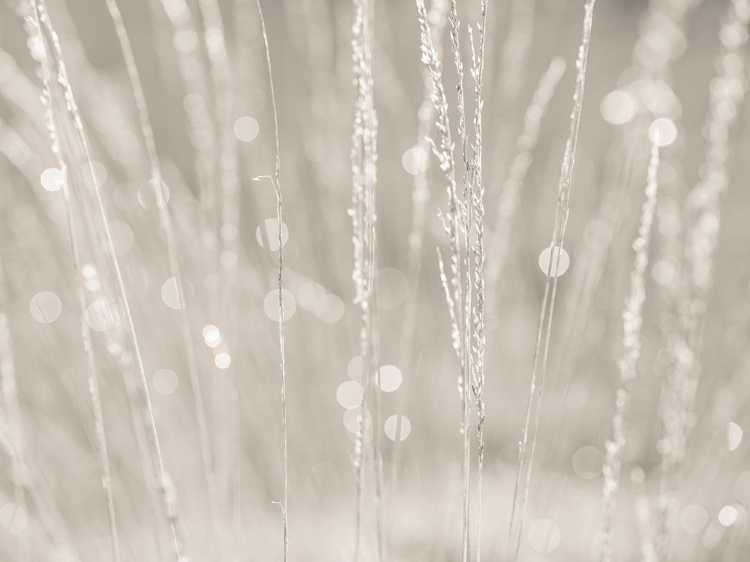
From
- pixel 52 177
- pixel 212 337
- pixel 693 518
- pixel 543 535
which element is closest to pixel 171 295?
pixel 52 177

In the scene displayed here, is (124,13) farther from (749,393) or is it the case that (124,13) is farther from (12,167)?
(749,393)

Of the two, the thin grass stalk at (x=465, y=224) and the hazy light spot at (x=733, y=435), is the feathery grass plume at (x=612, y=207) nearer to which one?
the hazy light spot at (x=733, y=435)

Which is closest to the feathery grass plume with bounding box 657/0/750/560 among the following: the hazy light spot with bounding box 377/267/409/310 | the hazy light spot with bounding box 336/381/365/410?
the hazy light spot with bounding box 336/381/365/410

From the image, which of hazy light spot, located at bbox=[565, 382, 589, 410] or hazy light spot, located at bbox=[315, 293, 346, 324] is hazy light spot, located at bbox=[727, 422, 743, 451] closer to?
hazy light spot, located at bbox=[565, 382, 589, 410]

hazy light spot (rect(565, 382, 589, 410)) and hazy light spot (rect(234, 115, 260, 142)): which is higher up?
hazy light spot (rect(234, 115, 260, 142))


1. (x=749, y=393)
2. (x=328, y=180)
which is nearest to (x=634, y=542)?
(x=749, y=393)

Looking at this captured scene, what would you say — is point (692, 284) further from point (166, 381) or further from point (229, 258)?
point (166, 381)
